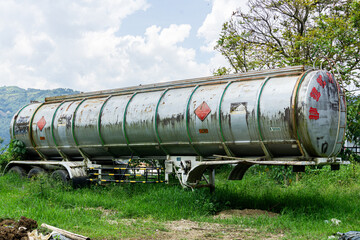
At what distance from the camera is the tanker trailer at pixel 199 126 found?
9.66m

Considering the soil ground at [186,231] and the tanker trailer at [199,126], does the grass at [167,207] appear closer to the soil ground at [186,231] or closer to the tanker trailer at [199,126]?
the soil ground at [186,231]

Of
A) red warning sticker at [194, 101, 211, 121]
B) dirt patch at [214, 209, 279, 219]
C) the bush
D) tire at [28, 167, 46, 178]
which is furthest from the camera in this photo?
the bush

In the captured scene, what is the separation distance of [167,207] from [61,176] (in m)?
5.40

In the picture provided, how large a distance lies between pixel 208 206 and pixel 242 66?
12.4 m

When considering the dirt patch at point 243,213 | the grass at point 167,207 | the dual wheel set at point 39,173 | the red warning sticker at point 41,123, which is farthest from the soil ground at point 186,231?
the red warning sticker at point 41,123

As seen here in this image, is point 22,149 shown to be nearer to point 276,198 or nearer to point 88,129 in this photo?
point 88,129

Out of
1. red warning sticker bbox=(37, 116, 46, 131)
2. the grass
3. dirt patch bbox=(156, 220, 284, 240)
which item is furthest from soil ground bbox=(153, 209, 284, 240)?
red warning sticker bbox=(37, 116, 46, 131)

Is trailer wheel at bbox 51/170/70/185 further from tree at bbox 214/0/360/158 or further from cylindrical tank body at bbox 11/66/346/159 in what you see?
tree at bbox 214/0/360/158

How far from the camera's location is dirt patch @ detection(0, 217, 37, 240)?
22.0 ft

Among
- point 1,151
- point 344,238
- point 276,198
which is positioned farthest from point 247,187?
point 1,151

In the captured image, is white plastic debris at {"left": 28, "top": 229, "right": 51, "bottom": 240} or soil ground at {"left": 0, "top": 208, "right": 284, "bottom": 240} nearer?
white plastic debris at {"left": 28, "top": 229, "right": 51, "bottom": 240}

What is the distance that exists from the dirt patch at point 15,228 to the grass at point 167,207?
76 centimetres

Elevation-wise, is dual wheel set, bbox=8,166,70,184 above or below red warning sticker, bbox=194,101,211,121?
below

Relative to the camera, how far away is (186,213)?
9.98 m
